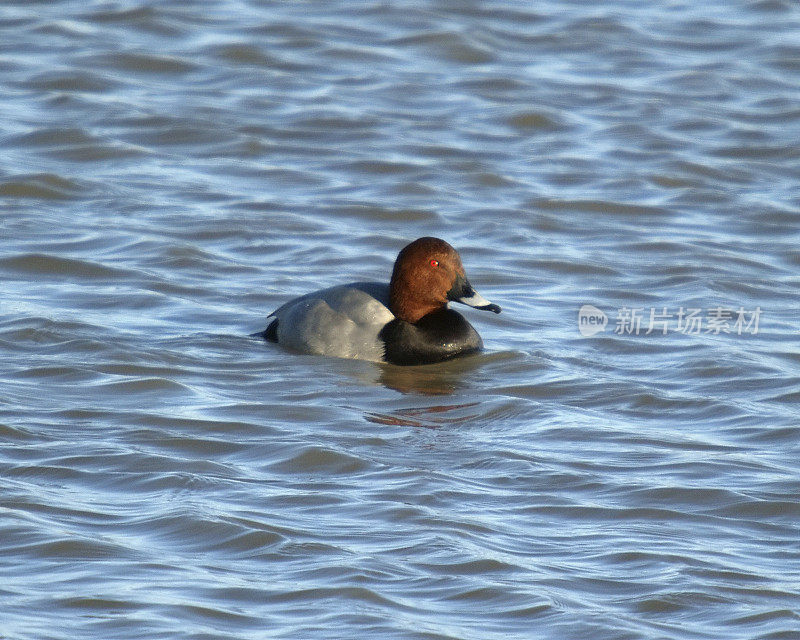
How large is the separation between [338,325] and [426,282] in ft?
1.67

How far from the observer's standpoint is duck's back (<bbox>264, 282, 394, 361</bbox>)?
7492 mm

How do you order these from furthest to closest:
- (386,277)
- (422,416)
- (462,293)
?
(386,277)
(462,293)
(422,416)

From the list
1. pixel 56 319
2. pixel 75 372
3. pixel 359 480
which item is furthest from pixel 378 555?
pixel 56 319

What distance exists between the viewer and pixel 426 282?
7551mm

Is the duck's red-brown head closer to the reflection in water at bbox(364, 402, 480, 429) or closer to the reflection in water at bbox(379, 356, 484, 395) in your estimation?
the reflection in water at bbox(379, 356, 484, 395)

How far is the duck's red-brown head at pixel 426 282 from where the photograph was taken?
7535mm

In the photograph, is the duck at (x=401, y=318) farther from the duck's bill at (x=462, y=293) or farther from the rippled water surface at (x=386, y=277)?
the rippled water surface at (x=386, y=277)

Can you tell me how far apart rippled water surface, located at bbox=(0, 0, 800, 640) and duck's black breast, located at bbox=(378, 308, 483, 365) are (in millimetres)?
85

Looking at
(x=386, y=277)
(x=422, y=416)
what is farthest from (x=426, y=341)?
(x=386, y=277)

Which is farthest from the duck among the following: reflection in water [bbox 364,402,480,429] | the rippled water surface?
reflection in water [bbox 364,402,480,429]

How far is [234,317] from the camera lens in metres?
8.18

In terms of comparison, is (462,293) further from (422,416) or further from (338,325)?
(422,416)

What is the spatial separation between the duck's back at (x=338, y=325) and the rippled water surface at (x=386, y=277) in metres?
0.19

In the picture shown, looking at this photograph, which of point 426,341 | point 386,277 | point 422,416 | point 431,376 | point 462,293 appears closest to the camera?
point 422,416
